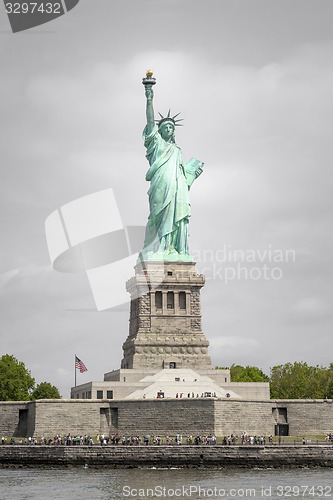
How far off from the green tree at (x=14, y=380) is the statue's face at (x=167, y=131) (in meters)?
23.8

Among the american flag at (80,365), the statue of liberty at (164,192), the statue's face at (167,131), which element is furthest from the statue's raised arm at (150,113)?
the american flag at (80,365)

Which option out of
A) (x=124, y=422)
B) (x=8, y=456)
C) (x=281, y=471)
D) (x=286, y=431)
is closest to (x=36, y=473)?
(x=8, y=456)

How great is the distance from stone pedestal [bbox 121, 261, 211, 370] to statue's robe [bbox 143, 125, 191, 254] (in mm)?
2354

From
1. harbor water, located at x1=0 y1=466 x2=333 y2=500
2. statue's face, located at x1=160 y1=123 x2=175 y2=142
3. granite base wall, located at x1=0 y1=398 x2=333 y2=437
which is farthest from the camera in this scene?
statue's face, located at x1=160 y1=123 x2=175 y2=142

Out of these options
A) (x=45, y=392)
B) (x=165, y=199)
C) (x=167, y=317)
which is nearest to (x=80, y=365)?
(x=167, y=317)

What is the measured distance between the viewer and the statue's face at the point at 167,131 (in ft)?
225

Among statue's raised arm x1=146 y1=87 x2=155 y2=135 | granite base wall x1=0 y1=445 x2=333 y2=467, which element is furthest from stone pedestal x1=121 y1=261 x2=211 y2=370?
granite base wall x1=0 y1=445 x2=333 y2=467

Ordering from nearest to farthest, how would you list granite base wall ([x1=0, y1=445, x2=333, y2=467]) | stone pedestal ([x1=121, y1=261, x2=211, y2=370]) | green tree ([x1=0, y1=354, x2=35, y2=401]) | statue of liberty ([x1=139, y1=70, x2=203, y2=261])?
granite base wall ([x1=0, y1=445, x2=333, y2=467])
stone pedestal ([x1=121, y1=261, x2=211, y2=370])
statue of liberty ([x1=139, y1=70, x2=203, y2=261])
green tree ([x1=0, y1=354, x2=35, y2=401])

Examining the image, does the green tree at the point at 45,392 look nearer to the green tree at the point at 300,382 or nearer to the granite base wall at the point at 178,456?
the green tree at the point at 300,382

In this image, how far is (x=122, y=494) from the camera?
38.7 meters

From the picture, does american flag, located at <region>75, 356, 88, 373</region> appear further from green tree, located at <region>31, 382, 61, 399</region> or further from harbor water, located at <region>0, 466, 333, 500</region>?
green tree, located at <region>31, 382, 61, 399</region>

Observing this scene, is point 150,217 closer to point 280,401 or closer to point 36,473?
point 280,401

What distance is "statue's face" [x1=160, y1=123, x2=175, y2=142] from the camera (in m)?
68.6

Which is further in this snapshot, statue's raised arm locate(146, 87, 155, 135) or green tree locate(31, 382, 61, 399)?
green tree locate(31, 382, 61, 399)
